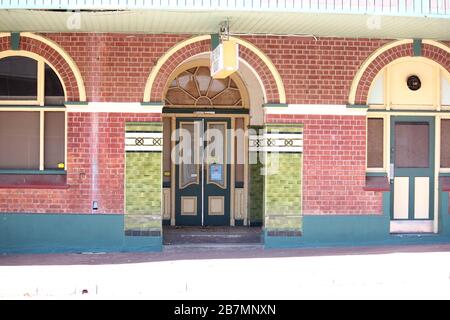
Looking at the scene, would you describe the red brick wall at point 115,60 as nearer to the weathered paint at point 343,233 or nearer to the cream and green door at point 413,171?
the weathered paint at point 343,233

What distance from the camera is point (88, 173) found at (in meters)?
13.1

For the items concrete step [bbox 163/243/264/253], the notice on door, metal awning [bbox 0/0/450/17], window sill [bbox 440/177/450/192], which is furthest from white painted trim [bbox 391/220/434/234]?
metal awning [bbox 0/0/450/17]

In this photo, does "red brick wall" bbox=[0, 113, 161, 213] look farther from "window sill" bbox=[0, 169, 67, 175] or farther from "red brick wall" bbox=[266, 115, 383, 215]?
"red brick wall" bbox=[266, 115, 383, 215]

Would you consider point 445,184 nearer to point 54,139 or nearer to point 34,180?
point 54,139

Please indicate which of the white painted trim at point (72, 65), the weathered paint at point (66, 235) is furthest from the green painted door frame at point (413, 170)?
the white painted trim at point (72, 65)

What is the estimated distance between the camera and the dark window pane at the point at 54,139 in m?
13.3

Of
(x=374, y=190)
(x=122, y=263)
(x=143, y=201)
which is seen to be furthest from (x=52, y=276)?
(x=374, y=190)

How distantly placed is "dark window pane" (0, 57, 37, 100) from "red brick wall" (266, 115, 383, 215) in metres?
4.51

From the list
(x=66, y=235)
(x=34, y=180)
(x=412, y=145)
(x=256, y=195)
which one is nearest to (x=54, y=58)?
(x=34, y=180)

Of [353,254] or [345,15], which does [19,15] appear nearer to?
[345,15]

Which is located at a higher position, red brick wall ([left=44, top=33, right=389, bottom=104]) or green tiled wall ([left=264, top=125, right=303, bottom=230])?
red brick wall ([left=44, top=33, right=389, bottom=104])

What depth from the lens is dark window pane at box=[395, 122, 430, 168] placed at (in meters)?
13.9

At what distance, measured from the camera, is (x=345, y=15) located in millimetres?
11430

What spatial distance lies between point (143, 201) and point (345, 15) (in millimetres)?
4558
